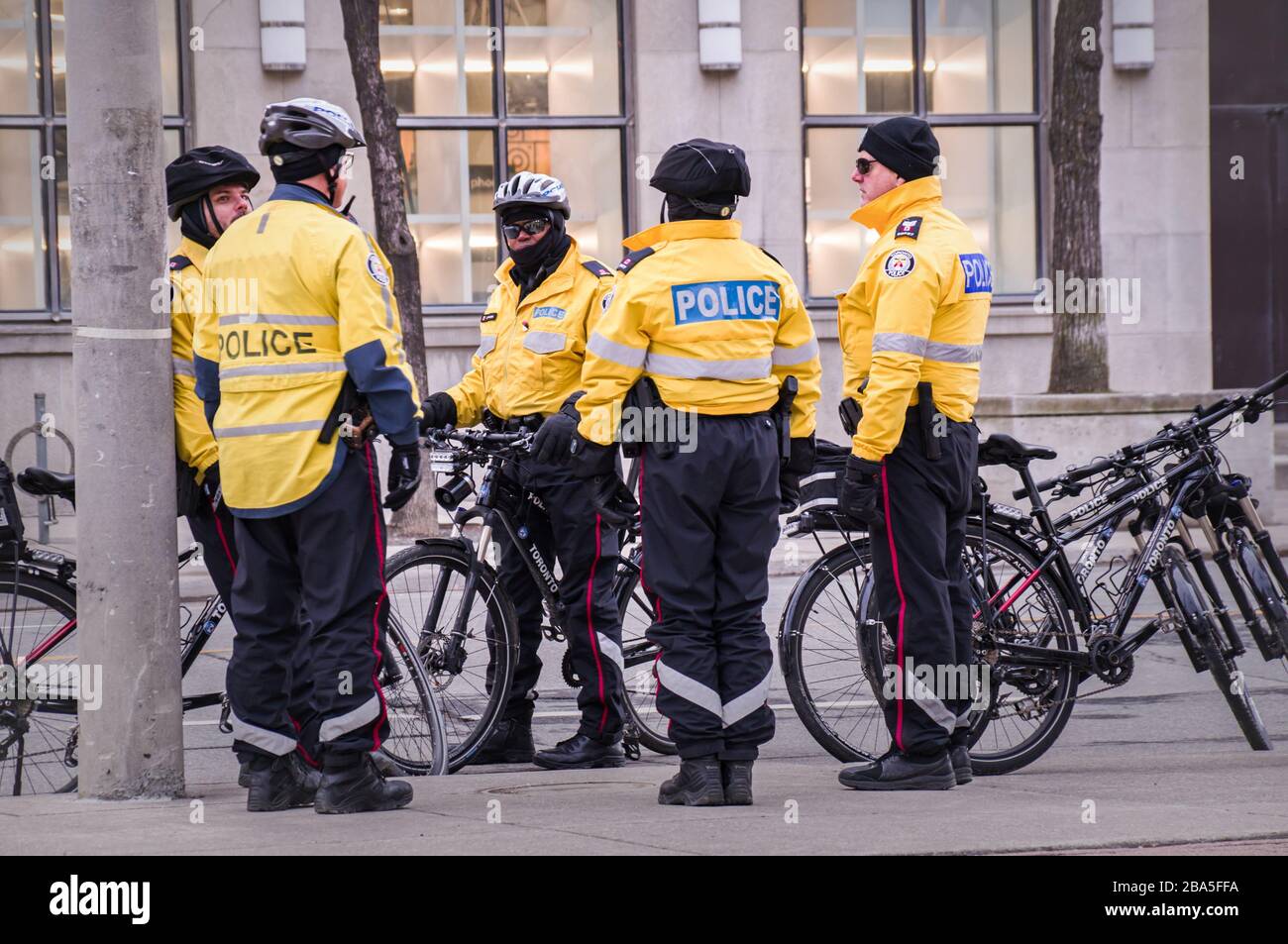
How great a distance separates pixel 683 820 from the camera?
5031 mm

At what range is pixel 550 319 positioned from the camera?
665cm

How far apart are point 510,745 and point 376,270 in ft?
7.53

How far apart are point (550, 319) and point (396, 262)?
844 cm

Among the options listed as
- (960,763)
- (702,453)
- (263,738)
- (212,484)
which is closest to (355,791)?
(263,738)

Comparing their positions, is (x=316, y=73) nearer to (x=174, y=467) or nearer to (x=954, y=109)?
(x=954, y=109)

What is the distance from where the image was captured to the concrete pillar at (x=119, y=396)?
5.31m

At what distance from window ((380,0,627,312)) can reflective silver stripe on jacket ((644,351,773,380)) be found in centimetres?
1193

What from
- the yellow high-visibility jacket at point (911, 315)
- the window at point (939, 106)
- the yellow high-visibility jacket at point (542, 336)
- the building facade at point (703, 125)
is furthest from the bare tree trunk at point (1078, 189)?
the yellow high-visibility jacket at point (911, 315)

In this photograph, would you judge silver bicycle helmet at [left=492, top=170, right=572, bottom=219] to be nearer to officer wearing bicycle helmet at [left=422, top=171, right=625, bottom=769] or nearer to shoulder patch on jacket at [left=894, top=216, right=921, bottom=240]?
officer wearing bicycle helmet at [left=422, top=171, right=625, bottom=769]

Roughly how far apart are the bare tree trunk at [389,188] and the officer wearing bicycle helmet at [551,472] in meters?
7.51

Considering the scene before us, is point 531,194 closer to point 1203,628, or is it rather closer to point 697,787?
point 697,787

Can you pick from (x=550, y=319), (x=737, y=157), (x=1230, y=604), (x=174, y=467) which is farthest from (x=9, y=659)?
(x=1230, y=604)

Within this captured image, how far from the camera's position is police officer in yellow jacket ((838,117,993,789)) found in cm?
574

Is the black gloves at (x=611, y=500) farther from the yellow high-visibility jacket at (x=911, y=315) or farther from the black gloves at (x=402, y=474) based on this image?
the yellow high-visibility jacket at (x=911, y=315)
